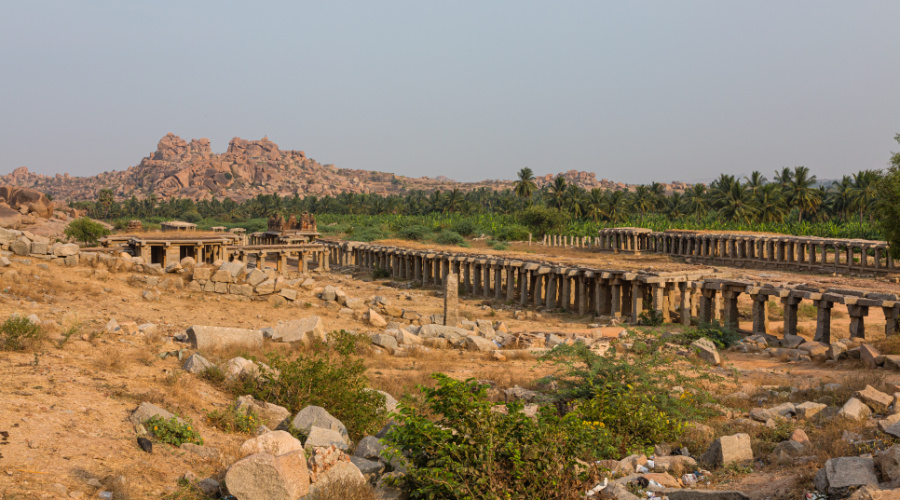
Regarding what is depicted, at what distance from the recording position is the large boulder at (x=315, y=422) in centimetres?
806

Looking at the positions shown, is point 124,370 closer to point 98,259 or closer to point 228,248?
point 98,259

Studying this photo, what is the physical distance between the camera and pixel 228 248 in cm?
4497

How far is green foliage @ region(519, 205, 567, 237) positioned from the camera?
2908 inches

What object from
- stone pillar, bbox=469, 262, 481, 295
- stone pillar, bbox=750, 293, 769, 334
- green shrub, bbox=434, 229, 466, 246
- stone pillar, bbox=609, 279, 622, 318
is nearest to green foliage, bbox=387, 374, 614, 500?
stone pillar, bbox=750, 293, 769, 334

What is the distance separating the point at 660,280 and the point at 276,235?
133 ft

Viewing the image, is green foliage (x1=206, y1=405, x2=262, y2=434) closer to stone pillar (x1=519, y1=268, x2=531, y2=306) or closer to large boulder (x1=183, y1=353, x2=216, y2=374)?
large boulder (x1=183, y1=353, x2=216, y2=374)

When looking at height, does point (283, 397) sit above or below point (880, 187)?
below

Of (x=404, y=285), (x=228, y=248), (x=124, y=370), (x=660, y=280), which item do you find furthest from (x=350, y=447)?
(x=228, y=248)

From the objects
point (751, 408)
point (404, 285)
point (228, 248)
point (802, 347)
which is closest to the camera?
point (751, 408)

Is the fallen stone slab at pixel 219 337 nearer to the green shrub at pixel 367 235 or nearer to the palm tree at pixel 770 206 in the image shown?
the green shrub at pixel 367 235

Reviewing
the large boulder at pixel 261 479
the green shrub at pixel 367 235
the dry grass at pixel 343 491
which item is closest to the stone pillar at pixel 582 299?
the dry grass at pixel 343 491

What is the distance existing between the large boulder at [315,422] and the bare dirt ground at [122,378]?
30.5 inches

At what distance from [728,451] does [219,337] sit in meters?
9.41

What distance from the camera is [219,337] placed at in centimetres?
1287
